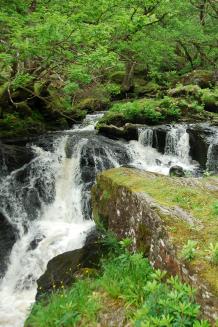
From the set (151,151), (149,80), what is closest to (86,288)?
(151,151)

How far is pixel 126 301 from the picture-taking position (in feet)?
15.2

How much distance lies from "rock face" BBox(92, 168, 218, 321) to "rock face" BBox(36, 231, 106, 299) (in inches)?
28.0

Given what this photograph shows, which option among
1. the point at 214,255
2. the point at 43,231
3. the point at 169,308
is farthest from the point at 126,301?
the point at 43,231

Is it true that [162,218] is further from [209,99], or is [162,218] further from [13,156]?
[209,99]

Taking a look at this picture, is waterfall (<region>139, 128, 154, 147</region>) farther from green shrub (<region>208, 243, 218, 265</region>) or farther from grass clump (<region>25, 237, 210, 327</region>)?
green shrub (<region>208, 243, 218, 265</region>)

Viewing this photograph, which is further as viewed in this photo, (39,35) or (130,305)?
(39,35)

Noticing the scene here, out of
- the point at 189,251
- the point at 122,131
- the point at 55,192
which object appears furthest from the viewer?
the point at 122,131

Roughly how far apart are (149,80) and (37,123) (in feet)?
39.2

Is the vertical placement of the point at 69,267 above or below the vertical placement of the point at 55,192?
above

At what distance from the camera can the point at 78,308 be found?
16.4 feet

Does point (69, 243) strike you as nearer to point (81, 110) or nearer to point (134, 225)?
point (134, 225)

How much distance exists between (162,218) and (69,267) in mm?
3182

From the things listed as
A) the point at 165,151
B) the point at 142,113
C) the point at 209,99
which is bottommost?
the point at 165,151

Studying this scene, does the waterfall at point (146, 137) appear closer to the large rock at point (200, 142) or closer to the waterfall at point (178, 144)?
the waterfall at point (178, 144)
